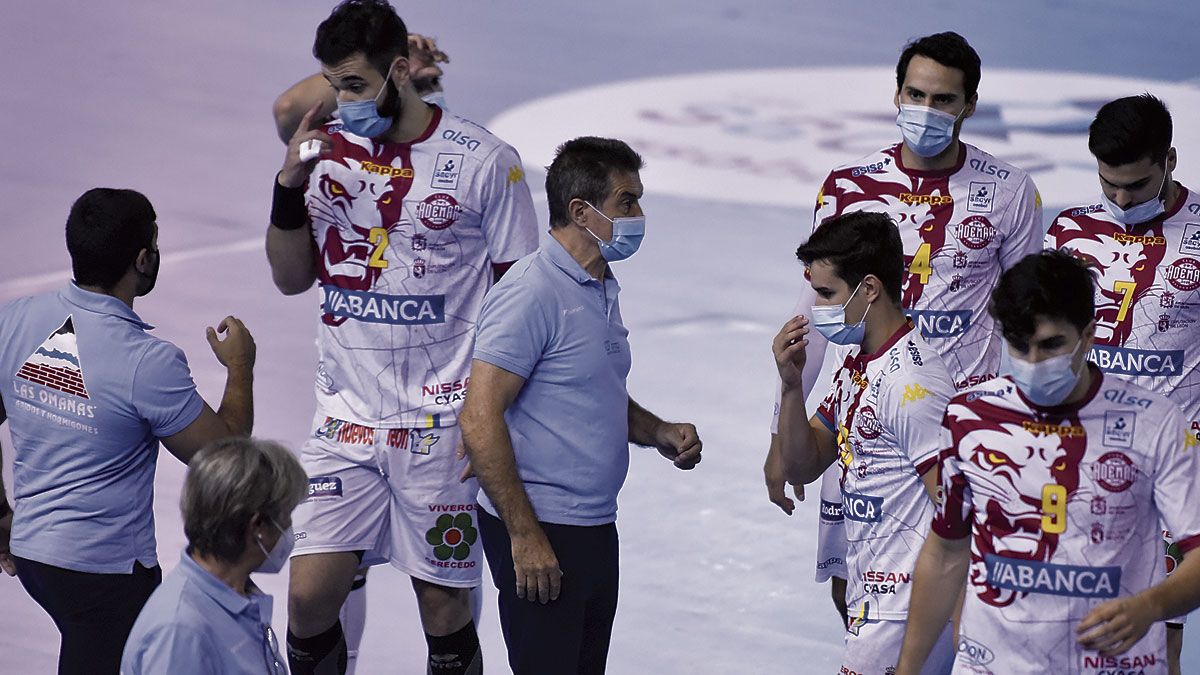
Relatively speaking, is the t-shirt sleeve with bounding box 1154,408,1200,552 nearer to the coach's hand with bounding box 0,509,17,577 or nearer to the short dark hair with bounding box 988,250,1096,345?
the short dark hair with bounding box 988,250,1096,345

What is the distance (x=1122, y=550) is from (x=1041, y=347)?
1.71 feet

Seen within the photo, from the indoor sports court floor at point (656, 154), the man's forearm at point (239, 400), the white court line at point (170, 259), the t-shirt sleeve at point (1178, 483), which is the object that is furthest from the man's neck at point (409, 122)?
the white court line at point (170, 259)

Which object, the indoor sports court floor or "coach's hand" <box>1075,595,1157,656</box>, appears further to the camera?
the indoor sports court floor

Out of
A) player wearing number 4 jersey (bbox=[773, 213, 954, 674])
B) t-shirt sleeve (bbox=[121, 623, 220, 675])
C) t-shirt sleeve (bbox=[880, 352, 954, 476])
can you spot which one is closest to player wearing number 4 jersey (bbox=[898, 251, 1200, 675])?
t-shirt sleeve (bbox=[880, 352, 954, 476])

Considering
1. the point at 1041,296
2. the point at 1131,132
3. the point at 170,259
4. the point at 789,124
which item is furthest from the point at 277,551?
the point at 789,124

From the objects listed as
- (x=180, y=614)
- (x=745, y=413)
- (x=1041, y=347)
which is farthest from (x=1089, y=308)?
(x=745, y=413)

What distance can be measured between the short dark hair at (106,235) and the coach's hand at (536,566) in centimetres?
134

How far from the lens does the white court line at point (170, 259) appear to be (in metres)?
9.25

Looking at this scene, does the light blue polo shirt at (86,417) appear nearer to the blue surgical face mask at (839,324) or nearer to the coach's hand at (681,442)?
the coach's hand at (681,442)

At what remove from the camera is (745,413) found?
333 inches

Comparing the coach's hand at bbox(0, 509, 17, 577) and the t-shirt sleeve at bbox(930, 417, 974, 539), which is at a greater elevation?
the t-shirt sleeve at bbox(930, 417, 974, 539)

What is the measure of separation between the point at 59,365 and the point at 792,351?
2.05m

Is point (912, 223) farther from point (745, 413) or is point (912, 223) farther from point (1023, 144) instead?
point (1023, 144)

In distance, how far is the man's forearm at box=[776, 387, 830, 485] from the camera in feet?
16.7
